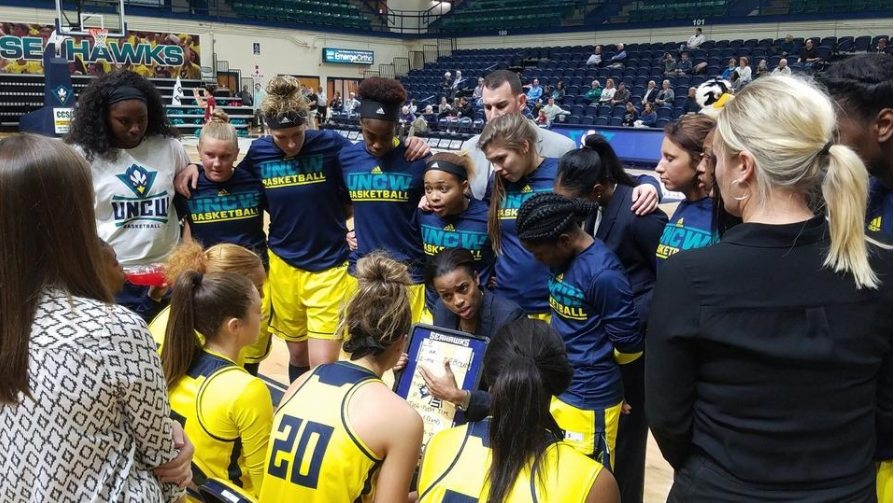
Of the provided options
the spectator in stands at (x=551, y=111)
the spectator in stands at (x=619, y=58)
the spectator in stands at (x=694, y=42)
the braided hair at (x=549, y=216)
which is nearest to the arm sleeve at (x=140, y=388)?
the braided hair at (x=549, y=216)

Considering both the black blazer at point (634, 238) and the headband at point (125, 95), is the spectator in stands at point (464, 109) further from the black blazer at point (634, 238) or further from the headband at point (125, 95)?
the black blazer at point (634, 238)

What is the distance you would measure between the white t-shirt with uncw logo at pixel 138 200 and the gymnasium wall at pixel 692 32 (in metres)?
18.4

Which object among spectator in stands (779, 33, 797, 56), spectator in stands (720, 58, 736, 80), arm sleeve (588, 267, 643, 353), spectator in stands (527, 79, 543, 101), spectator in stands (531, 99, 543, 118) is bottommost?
arm sleeve (588, 267, 643, 353)

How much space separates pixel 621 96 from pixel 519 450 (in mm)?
15994

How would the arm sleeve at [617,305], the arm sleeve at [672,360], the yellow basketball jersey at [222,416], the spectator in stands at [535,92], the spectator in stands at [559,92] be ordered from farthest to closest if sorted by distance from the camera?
the spectator in stands at [559,92] → the spectator in stands at [535,92] → the arm sleeve at [617,305] → the yellow basketball jersey at [222,416] → the arm sleeve at [672,360]

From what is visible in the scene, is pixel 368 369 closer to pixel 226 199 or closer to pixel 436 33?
pixel 226 199

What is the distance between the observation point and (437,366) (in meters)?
2.31

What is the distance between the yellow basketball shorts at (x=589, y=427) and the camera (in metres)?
2.50

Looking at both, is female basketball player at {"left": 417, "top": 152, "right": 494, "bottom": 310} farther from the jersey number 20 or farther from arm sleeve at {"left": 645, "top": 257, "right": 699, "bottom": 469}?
arm sleeve at {"left": 645, "top": 257, "right": 699, "bottom": 469}

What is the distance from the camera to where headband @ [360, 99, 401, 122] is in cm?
335

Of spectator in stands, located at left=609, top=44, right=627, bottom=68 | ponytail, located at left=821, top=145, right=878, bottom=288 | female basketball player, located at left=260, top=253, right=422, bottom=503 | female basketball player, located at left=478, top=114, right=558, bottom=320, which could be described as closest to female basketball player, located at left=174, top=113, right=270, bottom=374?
female basketball player, located at left=478, top=114, right=558, bottom=320

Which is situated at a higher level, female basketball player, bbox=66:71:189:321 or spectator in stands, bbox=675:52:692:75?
spectator in stands, bbox=675:52:692:75

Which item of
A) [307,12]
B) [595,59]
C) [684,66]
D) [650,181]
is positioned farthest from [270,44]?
[650,181]

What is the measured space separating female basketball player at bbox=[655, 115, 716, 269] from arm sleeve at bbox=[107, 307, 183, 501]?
5.53 feet
